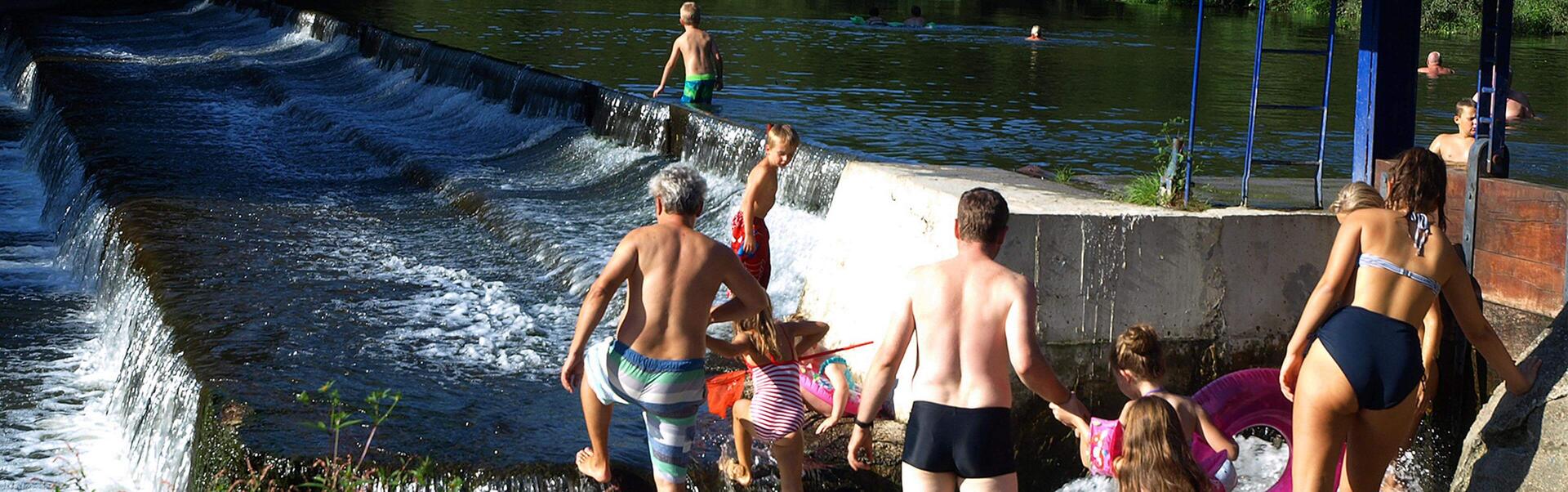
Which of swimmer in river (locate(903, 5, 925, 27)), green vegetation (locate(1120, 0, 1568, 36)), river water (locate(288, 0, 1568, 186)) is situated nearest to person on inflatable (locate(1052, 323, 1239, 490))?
river water (locate(288, 0, 1568, 186))

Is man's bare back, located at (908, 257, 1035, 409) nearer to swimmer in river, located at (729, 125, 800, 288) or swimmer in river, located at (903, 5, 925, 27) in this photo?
swimmer in river, located at (729, 125, 800, 288)

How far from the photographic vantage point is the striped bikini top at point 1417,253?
5.33 meters

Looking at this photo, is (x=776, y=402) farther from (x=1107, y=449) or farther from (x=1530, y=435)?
(x=1530, y=435)

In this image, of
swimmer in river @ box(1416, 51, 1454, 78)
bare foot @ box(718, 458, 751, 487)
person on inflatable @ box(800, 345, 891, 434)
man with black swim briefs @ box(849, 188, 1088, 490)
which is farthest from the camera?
swimmer in river @ box(1416, 51, 1454, 78)

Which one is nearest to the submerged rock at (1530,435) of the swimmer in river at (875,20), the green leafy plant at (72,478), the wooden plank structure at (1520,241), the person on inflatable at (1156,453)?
the wooden plank structure at (1520,241)

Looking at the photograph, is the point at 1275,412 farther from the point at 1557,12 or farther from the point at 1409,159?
→ the point at 1557,12

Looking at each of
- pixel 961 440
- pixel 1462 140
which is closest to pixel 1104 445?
pixel 961 440

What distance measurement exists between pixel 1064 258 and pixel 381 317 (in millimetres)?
4435

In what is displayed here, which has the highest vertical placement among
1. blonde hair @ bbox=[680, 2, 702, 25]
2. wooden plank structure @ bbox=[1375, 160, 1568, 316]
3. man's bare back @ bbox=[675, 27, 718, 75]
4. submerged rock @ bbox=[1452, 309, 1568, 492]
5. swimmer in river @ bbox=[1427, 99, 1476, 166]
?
blonde hair @ bbox=[680, 2, 702, 25]

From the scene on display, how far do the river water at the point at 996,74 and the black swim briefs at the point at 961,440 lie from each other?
4.67m

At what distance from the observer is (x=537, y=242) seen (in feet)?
37.2

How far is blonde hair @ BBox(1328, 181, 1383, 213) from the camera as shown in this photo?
5.51 metres

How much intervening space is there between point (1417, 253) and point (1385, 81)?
127 inches

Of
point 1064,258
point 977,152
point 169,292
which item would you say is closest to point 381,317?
point 169,292
